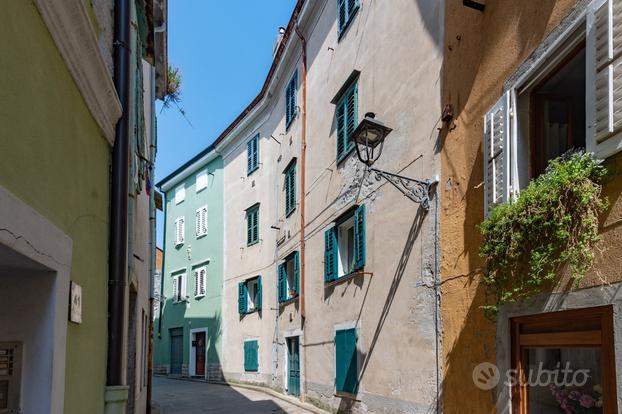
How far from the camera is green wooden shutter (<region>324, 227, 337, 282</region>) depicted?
10945mm

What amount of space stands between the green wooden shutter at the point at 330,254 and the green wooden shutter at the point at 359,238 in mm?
1238

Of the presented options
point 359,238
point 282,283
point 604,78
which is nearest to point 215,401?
point 282,283

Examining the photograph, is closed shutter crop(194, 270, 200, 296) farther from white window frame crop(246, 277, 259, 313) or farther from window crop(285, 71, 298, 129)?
window crop(285, 71, 298, 129)

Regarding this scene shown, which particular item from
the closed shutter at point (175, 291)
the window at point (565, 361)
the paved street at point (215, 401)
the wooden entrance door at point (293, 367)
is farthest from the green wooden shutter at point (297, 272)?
the closed shutter at point (175, 291)

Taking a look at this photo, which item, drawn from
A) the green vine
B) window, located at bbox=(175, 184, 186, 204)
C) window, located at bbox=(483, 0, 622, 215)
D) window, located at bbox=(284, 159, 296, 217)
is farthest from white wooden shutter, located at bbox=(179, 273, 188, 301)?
the green vine

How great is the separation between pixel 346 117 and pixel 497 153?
18.4 ft

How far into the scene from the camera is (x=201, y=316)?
22.6 meters

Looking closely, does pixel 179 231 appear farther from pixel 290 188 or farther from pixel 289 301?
pixel 289 301

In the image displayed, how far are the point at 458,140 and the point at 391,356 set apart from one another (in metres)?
3.33

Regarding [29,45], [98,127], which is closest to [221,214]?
[98,127]

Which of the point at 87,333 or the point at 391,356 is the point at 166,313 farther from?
the point at 87,333

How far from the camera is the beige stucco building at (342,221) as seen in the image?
7.56 metres

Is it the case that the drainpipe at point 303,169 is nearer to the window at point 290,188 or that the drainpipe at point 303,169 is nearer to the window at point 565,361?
the window at point 290,188

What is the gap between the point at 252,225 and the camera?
18859 millimetres
